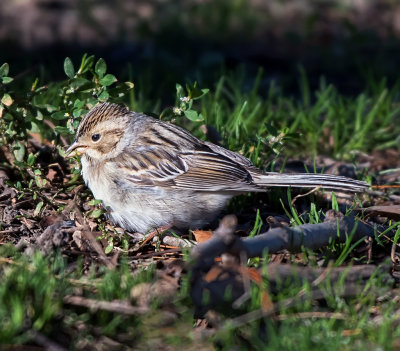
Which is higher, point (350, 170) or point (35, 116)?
point (35, 116)

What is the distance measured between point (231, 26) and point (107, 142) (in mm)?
5707

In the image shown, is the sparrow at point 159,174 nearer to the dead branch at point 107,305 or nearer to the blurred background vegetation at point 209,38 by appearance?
the dead branch at point 107,305

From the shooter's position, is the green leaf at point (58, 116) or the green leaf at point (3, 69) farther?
the green leaf at point (58, 116)

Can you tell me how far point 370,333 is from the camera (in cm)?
333

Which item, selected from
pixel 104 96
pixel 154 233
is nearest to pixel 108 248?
pixel 154 233

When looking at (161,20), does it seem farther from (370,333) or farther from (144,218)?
(370,333)

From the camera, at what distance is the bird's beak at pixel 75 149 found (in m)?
4.89

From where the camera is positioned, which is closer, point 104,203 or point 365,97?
point 104,203

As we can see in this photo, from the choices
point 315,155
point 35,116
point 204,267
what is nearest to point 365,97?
point 315,155

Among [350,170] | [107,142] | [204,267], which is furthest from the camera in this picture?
[350,170]

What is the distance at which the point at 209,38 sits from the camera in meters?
9.71

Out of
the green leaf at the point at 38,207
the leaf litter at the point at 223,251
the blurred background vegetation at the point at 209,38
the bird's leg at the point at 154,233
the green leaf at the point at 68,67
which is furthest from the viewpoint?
the blurred background vegetation at the point at 209,38

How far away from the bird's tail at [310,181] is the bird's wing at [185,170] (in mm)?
122

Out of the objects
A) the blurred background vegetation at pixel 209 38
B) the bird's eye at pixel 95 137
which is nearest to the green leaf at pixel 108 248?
the bird's eye at pixel 95 137
